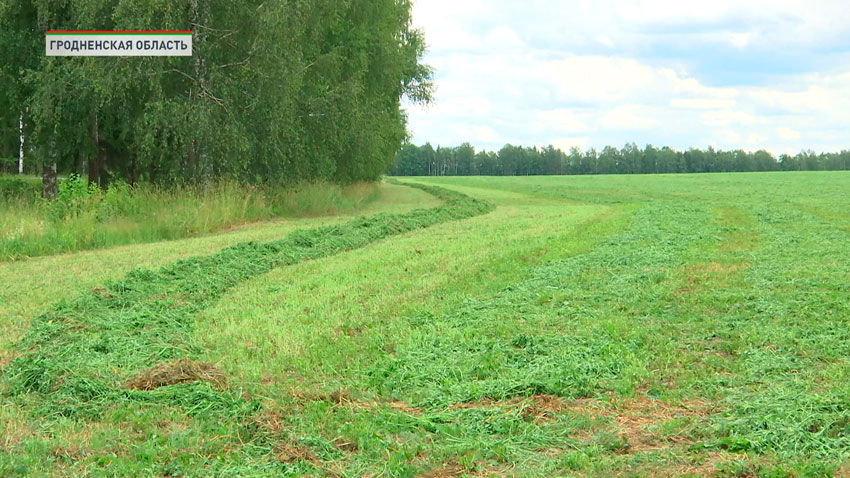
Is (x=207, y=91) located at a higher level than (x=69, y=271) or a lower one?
higher

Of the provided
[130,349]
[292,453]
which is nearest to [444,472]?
[292,453]

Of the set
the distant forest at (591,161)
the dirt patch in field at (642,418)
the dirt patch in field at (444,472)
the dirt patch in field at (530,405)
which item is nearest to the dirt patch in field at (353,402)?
the dirt patch in field at (530,405)

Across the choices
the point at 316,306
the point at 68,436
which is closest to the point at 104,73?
the point at 316,306

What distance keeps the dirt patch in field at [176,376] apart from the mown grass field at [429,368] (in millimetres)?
20

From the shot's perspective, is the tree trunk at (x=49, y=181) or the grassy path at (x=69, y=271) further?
the tree trunk at (x=49, y=181)

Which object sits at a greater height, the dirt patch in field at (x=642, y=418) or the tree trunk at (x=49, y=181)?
the tree trunk at (x=49, y=181)

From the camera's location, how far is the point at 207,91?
1872 centimetres

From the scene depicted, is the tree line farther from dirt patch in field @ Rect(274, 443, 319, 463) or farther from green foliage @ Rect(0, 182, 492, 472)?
dirt patch in field @ Rect(274, 443, 319, 463)

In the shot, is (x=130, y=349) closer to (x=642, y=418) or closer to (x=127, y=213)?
(x=642, y=418)

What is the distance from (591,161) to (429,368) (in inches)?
5142

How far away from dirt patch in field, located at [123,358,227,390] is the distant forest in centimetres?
11719

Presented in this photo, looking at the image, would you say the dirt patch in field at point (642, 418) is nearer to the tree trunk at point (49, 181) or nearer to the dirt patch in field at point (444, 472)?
the dirt patch in field at point (444, 472)

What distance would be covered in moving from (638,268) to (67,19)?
765 inches

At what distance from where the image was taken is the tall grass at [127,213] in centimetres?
1224
